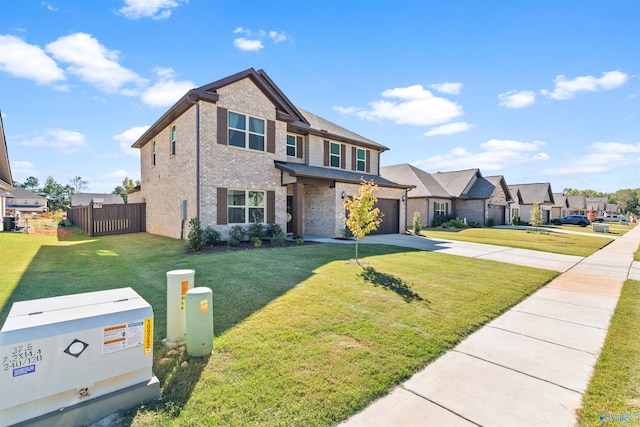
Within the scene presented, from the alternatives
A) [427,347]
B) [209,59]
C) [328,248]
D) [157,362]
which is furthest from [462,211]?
[157,362]

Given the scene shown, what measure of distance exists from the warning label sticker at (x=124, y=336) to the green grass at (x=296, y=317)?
631 mm

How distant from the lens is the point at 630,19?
9.96 metres

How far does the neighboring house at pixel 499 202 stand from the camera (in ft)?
109

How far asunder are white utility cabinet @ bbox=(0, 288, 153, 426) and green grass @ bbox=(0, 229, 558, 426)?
19.9 inches

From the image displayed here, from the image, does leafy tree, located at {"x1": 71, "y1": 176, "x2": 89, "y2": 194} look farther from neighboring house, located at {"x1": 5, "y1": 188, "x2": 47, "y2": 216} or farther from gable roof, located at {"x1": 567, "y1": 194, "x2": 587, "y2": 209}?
gable roof, located at {"x1": 567, "y1": 194, "x2": 587, "y2": 209}

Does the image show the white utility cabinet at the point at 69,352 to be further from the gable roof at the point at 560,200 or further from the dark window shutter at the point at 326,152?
the gable roof at the point at 560,200

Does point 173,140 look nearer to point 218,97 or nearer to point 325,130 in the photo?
point 218,97

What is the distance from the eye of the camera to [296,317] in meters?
4.84

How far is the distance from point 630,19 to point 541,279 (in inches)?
383

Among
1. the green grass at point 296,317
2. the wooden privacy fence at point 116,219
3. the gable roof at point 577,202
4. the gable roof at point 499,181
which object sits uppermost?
the gable roof at point 499,181

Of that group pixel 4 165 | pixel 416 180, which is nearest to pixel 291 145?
pixel 4 165

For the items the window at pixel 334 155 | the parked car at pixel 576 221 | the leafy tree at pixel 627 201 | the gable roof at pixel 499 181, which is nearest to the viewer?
the window at pixel 334 155

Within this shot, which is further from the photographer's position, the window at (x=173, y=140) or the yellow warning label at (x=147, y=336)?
the window at (x=173, y=140)

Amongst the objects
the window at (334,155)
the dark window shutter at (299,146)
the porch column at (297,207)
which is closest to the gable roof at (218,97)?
the dark window shutter at (299,146)
